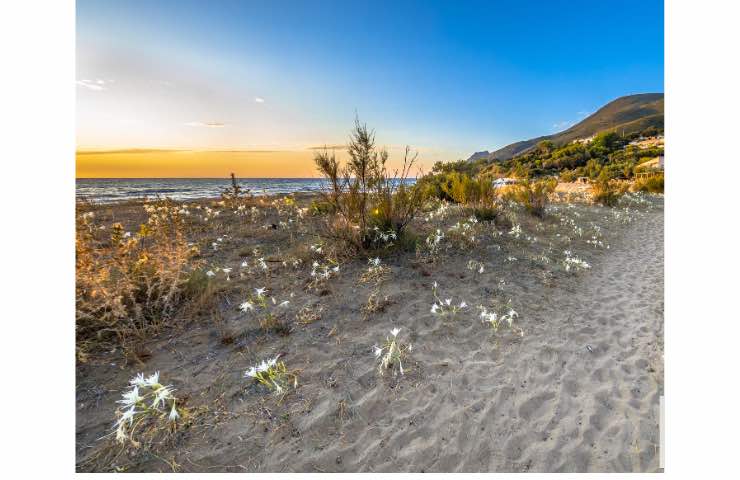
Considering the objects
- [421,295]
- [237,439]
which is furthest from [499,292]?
[237,439]

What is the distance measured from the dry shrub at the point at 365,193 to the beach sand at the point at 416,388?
703 mm

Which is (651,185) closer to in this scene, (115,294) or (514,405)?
(514,405)

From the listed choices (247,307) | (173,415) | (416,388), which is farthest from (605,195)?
(173,415)

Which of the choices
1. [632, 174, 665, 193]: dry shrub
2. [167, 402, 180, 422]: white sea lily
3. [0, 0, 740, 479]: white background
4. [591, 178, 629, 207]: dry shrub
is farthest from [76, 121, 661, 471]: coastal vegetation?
[632, 174, 665, 193]: dry shrub

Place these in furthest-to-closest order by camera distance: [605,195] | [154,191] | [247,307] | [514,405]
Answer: [154,191] < [605,195] < [247,307] < [514,405]

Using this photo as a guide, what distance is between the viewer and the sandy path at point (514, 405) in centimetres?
131

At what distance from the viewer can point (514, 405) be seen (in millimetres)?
1584

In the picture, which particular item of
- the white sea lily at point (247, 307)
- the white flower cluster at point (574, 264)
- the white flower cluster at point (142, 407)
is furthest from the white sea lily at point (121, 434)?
the white flower cluster at point (574, 264)

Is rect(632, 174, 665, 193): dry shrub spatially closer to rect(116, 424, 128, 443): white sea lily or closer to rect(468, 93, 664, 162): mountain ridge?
rect(468, 93, 664, 162): mountain ridge

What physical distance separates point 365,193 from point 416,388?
2347 mm

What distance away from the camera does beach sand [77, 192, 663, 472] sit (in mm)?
1312

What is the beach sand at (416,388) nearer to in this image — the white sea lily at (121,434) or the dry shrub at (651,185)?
the white sea lily at (121,434)
